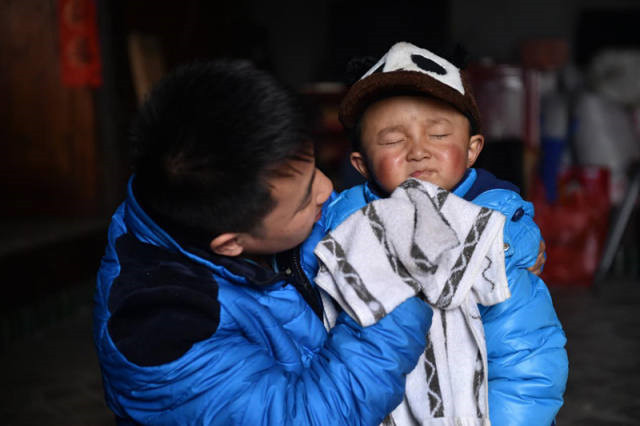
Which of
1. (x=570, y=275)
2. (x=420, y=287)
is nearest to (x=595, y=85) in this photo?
(x=570, y=275)

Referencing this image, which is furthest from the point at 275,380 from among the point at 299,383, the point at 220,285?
the point at 220,285

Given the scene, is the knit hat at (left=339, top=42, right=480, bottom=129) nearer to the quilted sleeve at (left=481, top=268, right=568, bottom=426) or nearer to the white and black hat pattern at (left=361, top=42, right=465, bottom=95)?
the white and black hat pattern at (left=361, top=42, right=465, bottom=95)

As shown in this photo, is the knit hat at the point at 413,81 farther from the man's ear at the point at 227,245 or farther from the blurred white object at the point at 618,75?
the blurred white object at the point at 618,75

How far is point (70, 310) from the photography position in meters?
4.34

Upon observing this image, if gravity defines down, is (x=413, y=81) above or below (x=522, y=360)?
above

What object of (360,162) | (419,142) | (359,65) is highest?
(359,65)

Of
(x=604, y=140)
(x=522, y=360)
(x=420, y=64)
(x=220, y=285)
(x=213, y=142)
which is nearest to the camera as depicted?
(x=213, y=142)

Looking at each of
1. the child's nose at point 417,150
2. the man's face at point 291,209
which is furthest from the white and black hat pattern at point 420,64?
the man's face at point 291,209

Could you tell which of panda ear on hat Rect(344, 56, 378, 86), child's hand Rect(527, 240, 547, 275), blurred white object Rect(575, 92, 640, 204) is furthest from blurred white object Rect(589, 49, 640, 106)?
panda ear on hat Rect(344, 56, 378, 86)

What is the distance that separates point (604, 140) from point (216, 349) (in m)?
4.99

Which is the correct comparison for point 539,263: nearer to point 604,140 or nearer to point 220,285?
point 220,285

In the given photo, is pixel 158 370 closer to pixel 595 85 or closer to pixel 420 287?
pixel 420 287

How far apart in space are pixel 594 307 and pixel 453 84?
3.54 meters

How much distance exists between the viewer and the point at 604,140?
5.35m
